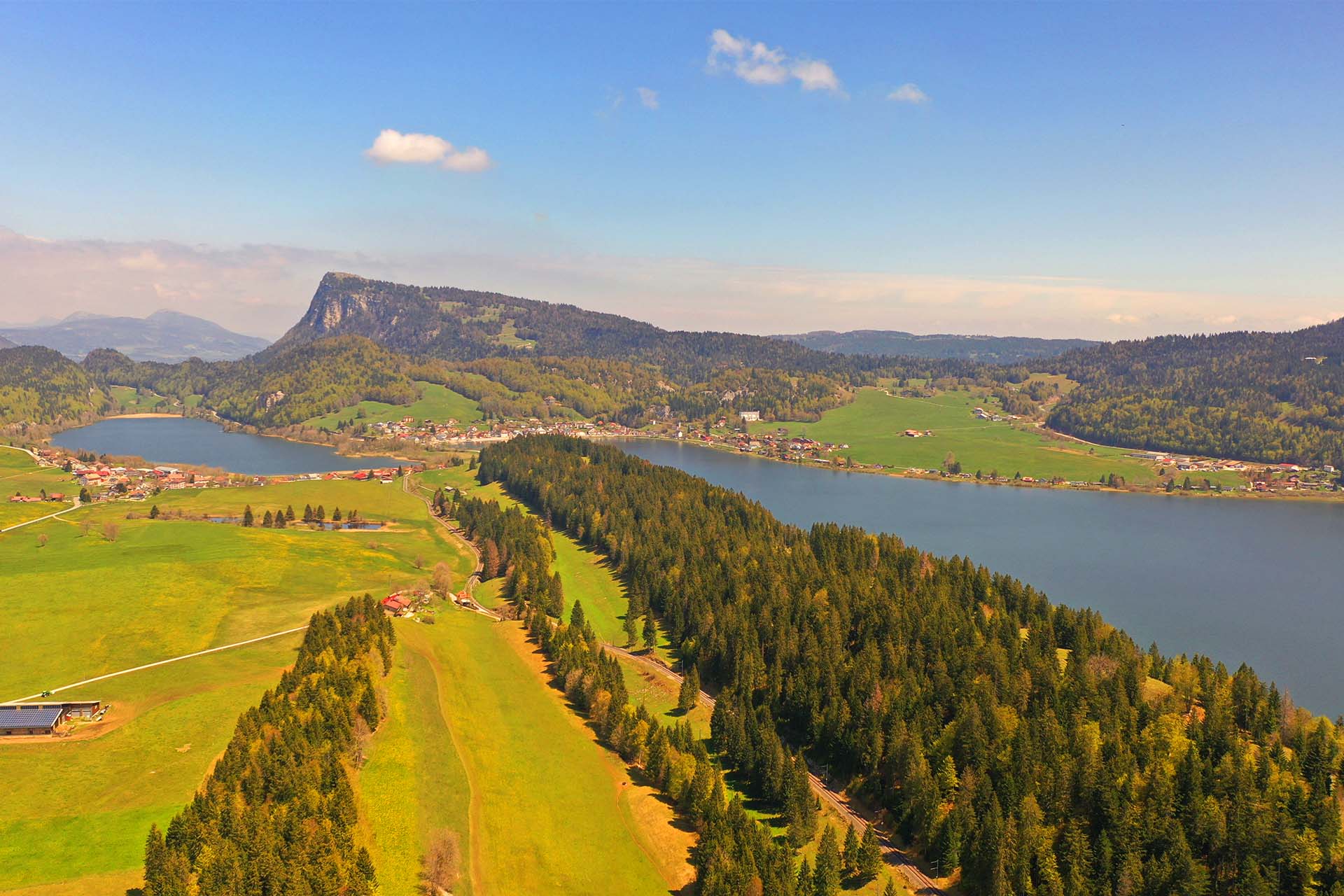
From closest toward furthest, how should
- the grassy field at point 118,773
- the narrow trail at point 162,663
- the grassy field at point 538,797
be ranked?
the grassy field at point 118,773 < the grassy field at point 538,797 < the narrow trail at point 162,663

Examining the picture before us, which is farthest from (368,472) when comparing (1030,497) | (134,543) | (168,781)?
(1030,497)

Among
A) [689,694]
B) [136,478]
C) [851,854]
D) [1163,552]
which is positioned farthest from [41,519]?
[1163,552]

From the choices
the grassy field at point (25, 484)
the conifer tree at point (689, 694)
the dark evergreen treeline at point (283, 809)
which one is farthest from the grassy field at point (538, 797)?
the grassy field at point (25, 484)

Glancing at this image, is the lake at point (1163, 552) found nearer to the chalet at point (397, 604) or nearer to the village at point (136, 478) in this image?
the chalet at point (397, 604)

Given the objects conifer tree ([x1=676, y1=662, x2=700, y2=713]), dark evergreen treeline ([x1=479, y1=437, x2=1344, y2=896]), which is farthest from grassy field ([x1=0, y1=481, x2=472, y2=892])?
dark evergreen treeline ([x1=479, y1=437, x2=1344, y2=896])

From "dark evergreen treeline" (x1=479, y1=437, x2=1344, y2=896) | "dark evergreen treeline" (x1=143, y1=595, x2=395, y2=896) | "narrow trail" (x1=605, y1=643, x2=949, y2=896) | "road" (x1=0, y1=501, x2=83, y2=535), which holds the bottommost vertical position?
"narrow trail" (x1=605, y1=643, x2=949, y2=896)

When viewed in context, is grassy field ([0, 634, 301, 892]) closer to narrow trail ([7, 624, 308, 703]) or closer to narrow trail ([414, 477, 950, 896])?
narrow trail ([7, 624, 308, 703])
